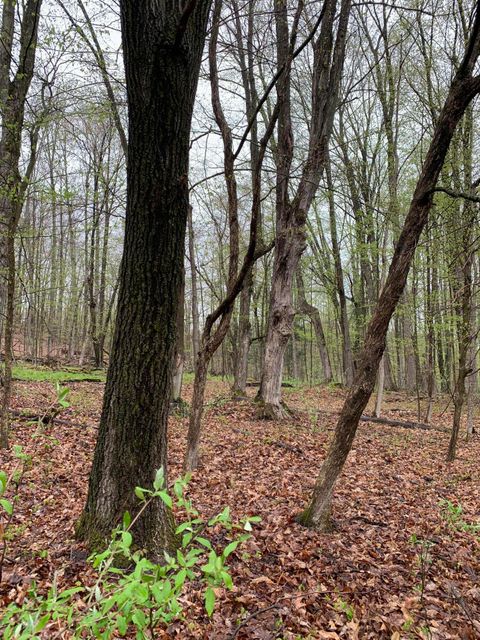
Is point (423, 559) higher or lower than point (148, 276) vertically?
lower

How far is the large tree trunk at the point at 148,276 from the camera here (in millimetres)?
2967

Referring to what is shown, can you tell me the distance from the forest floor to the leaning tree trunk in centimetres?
59

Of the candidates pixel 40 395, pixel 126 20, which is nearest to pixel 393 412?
pixel 40 395

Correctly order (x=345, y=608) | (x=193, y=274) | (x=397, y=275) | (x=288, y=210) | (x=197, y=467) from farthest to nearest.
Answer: (x=193, y=274)
(x=288, y=210)
(x=197, y=467)
(x=397, y=275)
(x=345, y=608)

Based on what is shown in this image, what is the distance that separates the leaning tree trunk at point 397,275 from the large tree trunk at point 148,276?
173 cm

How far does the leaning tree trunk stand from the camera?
370 centimetres

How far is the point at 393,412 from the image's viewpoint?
13.4m

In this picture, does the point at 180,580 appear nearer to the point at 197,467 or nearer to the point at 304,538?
the point at 304,538

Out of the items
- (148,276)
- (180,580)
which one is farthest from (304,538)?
(180,580)

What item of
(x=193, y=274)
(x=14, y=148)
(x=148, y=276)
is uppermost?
(x=14, y=148)

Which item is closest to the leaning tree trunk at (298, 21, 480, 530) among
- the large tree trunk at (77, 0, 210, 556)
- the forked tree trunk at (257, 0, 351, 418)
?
the large tree trunk at (77, 0, 210, 556)

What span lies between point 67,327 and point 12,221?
2520cm

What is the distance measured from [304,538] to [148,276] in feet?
9.90

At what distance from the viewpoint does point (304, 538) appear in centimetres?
396
